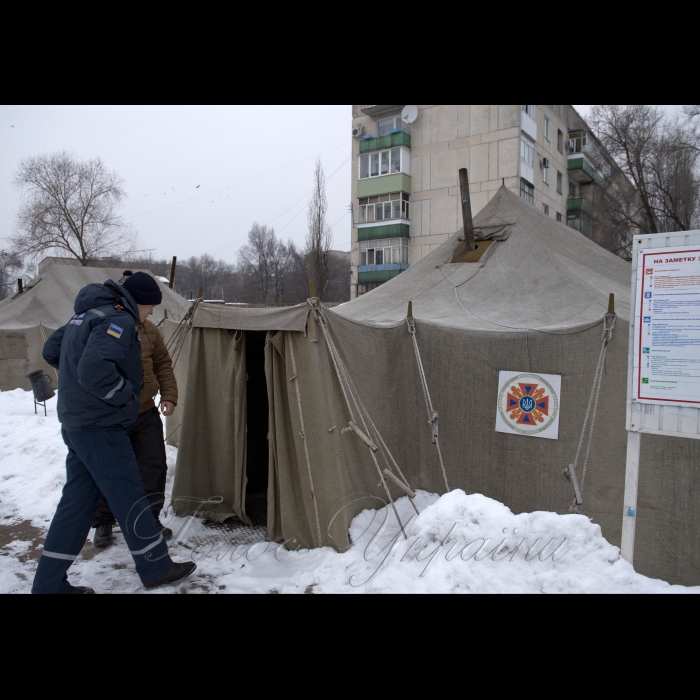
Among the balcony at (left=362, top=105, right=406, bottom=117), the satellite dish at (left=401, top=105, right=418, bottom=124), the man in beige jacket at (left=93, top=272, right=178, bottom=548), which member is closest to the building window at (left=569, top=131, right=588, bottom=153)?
the satellite dish at (left=401, top=105, right=418, bottom=124)

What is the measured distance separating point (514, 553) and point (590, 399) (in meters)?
1.73

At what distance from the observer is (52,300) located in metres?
13.3

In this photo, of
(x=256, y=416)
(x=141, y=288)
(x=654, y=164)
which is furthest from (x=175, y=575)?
(x=654, y=164)

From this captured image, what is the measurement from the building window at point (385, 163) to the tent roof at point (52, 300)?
61.4 feet

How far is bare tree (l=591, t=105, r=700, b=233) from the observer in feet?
63.3

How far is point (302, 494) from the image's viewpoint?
4176 mm

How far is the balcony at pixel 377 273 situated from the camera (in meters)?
29.8

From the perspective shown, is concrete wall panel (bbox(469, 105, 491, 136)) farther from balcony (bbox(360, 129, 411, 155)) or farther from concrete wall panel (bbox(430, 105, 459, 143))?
balcony (bbox(360, 129, 411, 155))

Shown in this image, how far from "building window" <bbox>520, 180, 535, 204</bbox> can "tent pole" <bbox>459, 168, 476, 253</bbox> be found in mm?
22114

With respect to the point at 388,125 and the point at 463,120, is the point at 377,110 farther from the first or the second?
the point at 463,120

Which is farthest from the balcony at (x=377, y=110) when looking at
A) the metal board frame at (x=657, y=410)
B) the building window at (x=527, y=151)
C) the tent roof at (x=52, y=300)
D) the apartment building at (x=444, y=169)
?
the metal board frame at (x=657, y=410)

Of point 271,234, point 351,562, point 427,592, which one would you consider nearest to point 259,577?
point 351,562

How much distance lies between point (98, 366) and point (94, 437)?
1.47 ft
